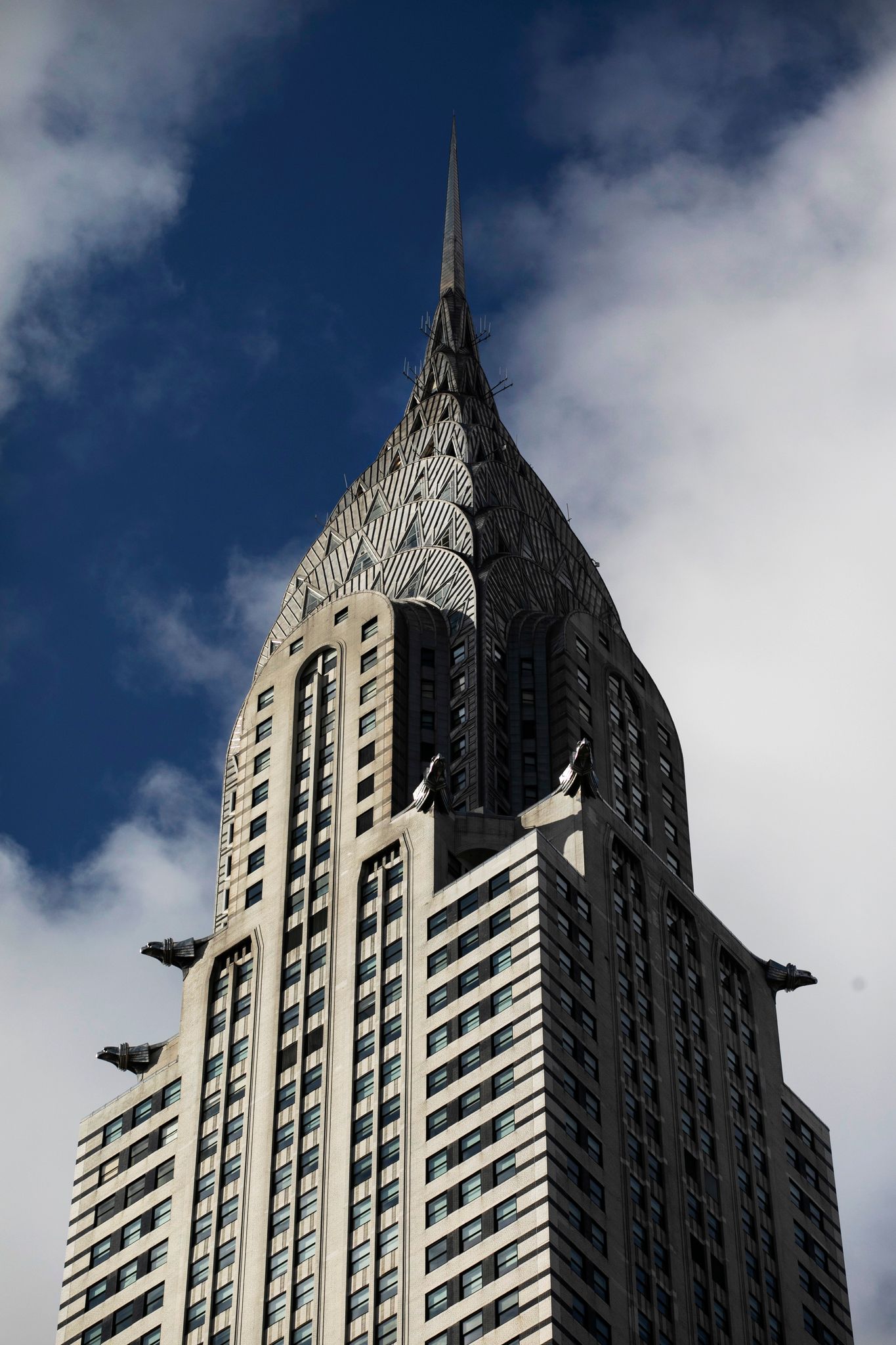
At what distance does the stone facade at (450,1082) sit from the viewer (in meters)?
159

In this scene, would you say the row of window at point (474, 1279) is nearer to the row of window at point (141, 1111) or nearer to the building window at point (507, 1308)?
the building window at point (507, 1308)

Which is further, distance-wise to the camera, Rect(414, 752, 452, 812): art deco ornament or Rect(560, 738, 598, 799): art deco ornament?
Rect(414, 752, 452, 812): art deco ornament

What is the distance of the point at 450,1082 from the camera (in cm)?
16538

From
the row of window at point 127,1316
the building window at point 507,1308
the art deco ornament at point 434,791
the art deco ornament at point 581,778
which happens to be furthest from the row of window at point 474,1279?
the art deco ornament at point 581,778

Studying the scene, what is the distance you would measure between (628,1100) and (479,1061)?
34.2ft

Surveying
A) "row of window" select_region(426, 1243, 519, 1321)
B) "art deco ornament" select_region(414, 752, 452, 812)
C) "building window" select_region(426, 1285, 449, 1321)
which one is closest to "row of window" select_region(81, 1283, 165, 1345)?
"building window" select_region(426, 1285, 449, 1321)

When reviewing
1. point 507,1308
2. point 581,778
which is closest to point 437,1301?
point 507,1308

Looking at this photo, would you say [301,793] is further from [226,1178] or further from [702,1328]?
[702,1328]

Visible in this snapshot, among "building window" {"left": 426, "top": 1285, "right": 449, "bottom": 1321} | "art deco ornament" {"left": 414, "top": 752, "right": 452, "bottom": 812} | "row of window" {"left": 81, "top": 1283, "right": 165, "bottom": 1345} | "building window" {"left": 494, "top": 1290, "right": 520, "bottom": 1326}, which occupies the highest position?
"art deco ornament" {"left": 414, "top": 752, "right": 452, "bottom": 812}

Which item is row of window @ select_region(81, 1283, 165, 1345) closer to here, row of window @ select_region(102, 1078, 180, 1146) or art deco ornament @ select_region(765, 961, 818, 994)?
row of window @ select_region(102, 1078, 180, 1146)

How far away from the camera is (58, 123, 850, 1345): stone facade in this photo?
522 ft

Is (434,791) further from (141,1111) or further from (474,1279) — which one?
(474,1279)

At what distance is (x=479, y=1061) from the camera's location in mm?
164750

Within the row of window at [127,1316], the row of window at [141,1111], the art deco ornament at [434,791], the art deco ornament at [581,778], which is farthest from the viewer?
the row of window at [141,1111]
